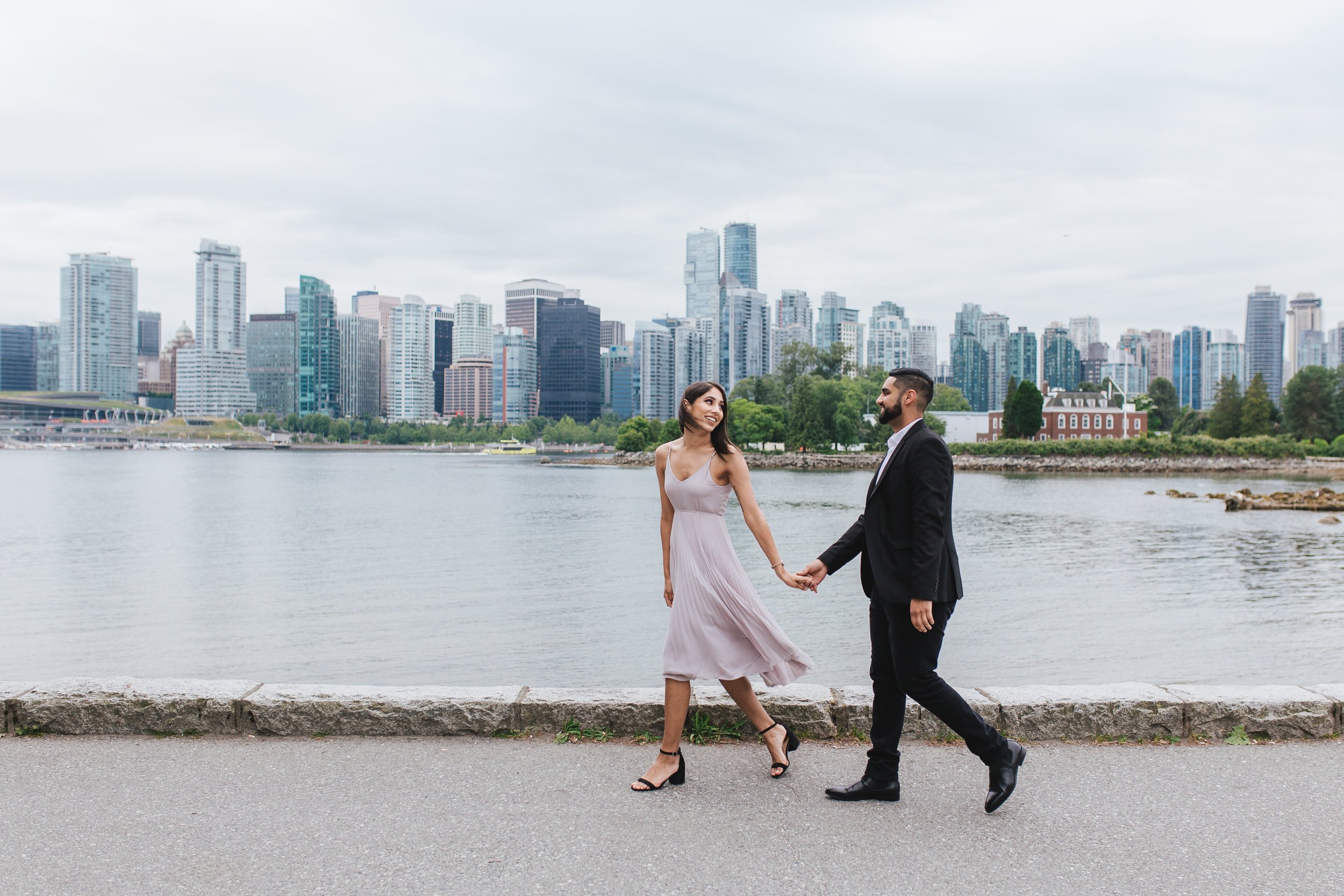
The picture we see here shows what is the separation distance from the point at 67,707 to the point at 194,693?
0.64 metres

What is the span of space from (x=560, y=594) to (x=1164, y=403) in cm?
14101

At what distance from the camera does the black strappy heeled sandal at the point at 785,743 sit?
4828 mm

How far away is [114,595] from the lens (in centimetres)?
2225

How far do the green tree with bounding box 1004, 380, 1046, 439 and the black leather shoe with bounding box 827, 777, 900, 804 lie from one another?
104283mm

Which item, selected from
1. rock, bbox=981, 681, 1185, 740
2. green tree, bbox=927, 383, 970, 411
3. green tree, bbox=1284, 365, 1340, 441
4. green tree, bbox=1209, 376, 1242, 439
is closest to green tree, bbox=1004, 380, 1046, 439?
green tree, bbox=1209, 376, 1242, 439

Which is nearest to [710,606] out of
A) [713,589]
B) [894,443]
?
[713,589]

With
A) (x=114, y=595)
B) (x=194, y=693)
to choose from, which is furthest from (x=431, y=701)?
(x=114, y=595)

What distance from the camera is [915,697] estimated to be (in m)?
4.52

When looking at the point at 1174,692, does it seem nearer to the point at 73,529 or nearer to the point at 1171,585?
the point at 1171,585

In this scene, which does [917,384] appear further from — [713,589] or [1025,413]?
[1025,413]

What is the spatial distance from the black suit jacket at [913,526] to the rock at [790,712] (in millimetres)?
959

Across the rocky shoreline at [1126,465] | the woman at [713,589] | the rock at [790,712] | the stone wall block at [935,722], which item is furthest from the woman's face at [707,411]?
the rocky shoreline at [1126,465]

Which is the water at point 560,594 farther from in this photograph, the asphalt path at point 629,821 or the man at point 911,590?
the man at point 911,590

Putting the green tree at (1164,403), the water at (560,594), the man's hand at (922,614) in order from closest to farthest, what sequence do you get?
the man's hand at (922,614) → the water at (560,594) → the green tree at (1164,403)
